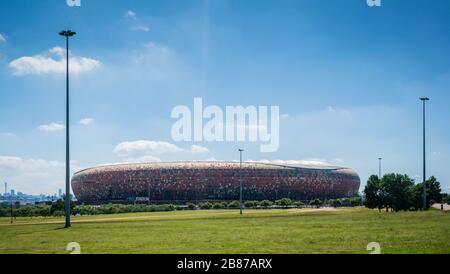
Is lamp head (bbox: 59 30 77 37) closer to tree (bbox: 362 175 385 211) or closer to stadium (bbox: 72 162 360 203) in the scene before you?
tree (bbox: 362 175 385 211)

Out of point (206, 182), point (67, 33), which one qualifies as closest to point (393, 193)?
point (67, 33)

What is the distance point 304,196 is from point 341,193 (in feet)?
46.8

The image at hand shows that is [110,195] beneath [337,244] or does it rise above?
beneath

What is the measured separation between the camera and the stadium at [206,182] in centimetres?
12050

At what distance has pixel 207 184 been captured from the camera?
120 meters

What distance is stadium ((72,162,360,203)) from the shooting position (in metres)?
120

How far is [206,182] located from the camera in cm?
12044

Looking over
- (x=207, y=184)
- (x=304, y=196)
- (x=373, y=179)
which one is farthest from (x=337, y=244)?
(x=304, y=196)

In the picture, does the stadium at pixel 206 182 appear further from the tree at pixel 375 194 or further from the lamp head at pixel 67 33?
the lamp head at pixel 67 33

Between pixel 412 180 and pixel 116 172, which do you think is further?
pixel 116 172
